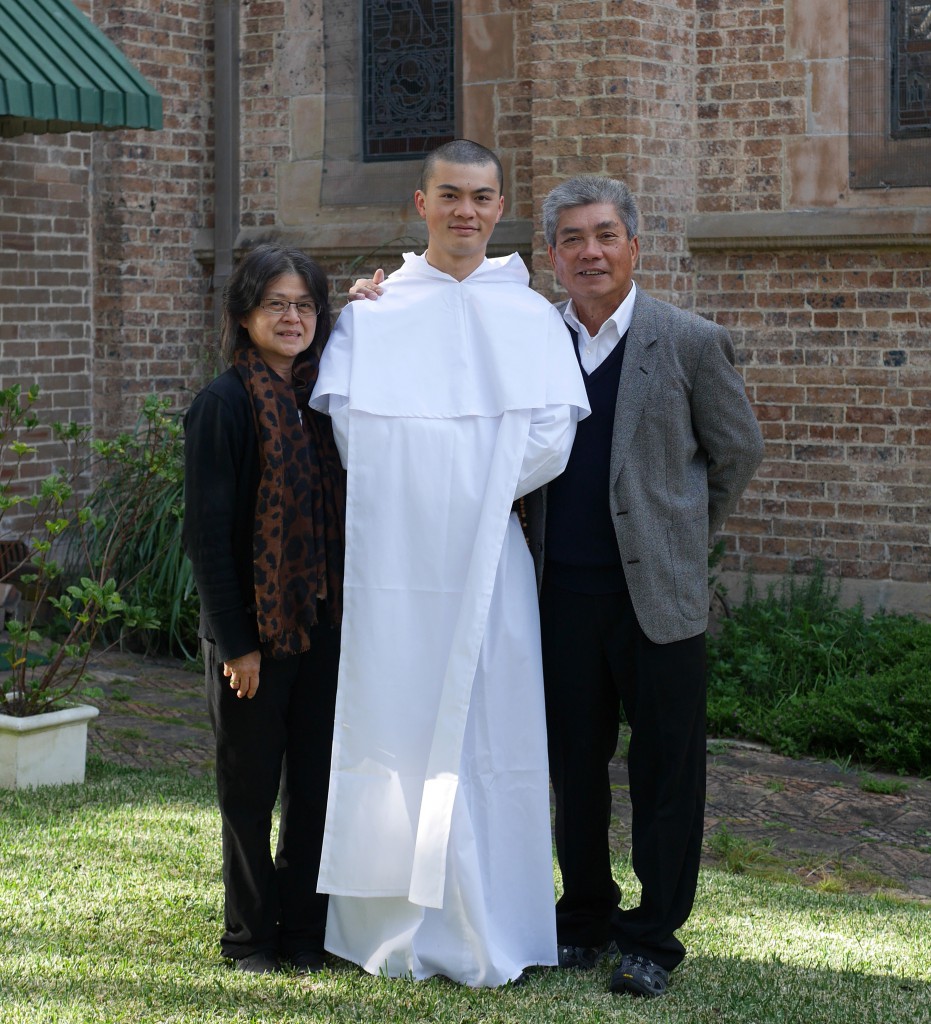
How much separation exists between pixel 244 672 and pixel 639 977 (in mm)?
1265

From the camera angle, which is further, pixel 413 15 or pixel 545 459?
pixel 413 15

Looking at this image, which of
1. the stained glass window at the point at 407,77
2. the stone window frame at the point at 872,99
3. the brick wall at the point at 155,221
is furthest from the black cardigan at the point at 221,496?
the brick wall at the point at 155,221

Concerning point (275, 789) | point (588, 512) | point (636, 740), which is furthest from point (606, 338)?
point (275, 789)

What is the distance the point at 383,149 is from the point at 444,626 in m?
6.86

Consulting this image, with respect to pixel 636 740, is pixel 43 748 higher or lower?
lower

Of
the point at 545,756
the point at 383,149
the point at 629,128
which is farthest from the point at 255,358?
the point at 383,149

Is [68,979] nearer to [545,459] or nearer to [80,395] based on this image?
[545,459]

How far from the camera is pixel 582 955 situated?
405 centimetres

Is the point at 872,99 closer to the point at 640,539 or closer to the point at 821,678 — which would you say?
the point at 821,678

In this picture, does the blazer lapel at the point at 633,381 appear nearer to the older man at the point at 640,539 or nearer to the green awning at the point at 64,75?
the older man at the point at 640,539

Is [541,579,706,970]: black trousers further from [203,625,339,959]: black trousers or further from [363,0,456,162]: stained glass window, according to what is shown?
[363,0,456,162]: stained glass window

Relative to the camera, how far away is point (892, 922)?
4758 millimetres

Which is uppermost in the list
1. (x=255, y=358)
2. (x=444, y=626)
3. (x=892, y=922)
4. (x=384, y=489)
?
(x=255, y=358)

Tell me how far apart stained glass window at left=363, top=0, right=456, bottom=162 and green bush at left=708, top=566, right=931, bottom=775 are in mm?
3778
